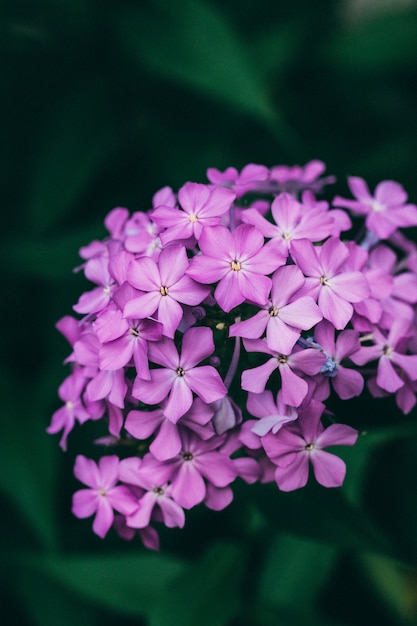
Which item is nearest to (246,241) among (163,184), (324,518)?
(324,518)

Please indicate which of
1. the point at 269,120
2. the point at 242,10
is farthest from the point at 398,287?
the point at 242,10

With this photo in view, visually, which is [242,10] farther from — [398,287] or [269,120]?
[398,287]

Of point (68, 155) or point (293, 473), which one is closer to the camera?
point (293, 473)

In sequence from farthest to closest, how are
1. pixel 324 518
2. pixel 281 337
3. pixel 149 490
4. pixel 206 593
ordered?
pixel 206 593 → pixel 324 518 → pixel 149 490 → pixel 281 337

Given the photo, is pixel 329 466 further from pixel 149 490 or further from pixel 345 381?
pixel 149 490

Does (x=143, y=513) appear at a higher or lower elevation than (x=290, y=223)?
lower

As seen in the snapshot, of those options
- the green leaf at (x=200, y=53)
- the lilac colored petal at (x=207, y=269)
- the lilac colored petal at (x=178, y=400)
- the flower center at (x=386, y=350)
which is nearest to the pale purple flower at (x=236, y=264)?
the lilac colored petal at (x=207, y=269)

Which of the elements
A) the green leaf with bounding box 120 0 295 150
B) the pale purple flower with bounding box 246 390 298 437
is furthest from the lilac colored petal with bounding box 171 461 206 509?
the green leaf with bounding box 120 0 295 150
